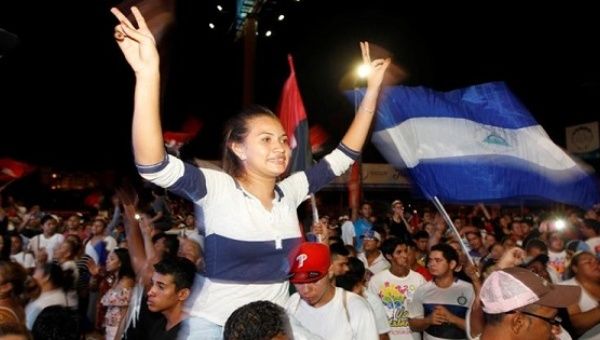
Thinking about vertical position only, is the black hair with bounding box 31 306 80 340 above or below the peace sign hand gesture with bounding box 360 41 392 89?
below

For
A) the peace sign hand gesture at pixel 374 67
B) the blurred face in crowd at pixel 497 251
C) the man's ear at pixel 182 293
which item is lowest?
the man's ear at pixel 182 293

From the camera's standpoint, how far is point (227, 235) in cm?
253

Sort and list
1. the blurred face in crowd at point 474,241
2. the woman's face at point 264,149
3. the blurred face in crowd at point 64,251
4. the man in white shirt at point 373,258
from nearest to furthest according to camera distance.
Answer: the woman's face at point 264,149 → the blurred face in crowd at point 64,251 → the man in white shirt at point 373,258 → the blurred face in crowd at point 474,241

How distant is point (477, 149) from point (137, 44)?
3989 millimetres

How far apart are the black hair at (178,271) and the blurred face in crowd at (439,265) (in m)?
2.97

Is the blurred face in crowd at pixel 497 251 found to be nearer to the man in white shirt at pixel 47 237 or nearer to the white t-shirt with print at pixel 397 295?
the white t-shirt with print at pixel 397 295

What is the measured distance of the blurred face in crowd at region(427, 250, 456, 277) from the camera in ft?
21.3

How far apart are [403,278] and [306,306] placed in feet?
9.26

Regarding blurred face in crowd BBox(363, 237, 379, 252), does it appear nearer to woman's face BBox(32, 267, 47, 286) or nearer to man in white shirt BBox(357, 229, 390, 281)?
man in white shirt BBox(357, 229, 390, 281)

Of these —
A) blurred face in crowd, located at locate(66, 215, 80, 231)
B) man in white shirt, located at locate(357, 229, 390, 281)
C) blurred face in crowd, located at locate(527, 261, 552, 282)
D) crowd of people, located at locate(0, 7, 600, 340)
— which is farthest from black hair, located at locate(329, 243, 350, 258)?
blurred face in crowd, located at locate(66, 215, 80, 231)

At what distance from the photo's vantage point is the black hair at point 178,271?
14.9 feet

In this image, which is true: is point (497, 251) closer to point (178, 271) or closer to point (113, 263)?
point (113, 263)

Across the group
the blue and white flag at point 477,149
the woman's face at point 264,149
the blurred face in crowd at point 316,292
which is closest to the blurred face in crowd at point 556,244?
the blue and white flag at point 477,149

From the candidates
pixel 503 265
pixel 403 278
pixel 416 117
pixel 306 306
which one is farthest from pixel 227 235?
pixel 403 278
